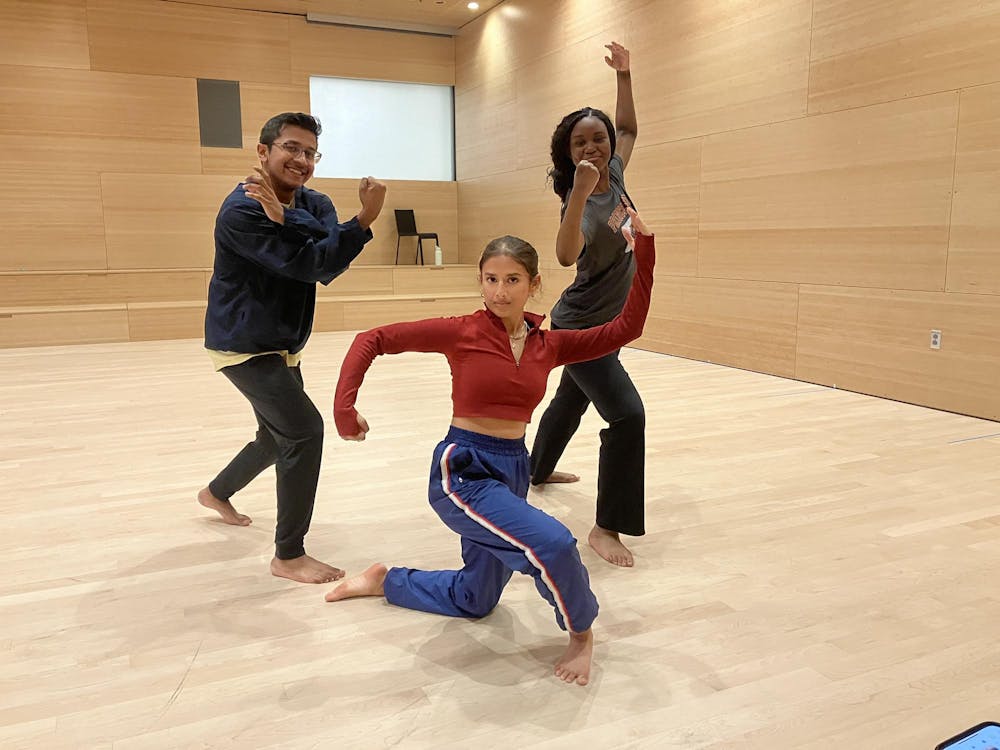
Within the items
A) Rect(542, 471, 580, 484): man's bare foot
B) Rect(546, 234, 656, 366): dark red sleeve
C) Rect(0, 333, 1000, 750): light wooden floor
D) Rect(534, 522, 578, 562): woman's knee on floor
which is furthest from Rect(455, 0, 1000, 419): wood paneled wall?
Rect(534, 522, 578, 562): woman's knee on floor

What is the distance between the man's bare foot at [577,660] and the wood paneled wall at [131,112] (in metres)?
7.60

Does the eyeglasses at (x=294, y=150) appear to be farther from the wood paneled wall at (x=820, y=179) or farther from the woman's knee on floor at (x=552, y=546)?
the wood paneled wall at (x=820, y=179)

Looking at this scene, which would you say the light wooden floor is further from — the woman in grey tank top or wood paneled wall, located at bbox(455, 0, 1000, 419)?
wood paneled wall, located at bbox(455, 0, 1000, 419)

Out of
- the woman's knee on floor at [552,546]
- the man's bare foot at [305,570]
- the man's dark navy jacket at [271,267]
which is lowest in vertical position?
the man's bare foot at [305,570]

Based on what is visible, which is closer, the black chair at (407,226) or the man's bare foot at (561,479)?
the man's bare foot at (561,479)

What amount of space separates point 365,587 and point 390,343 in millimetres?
714

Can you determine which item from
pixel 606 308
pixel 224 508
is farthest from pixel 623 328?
pixel 224 508

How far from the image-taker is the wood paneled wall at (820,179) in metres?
4.11

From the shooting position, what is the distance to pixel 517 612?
2.05 metres

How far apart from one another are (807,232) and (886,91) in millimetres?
931

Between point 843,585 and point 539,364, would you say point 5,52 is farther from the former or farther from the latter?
point 843,585

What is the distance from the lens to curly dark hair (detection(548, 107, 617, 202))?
233 cm

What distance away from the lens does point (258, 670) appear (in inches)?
69.5

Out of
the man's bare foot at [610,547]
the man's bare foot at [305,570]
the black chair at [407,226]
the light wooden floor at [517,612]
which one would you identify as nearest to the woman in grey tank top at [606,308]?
the man's bare foot at [610,547]
